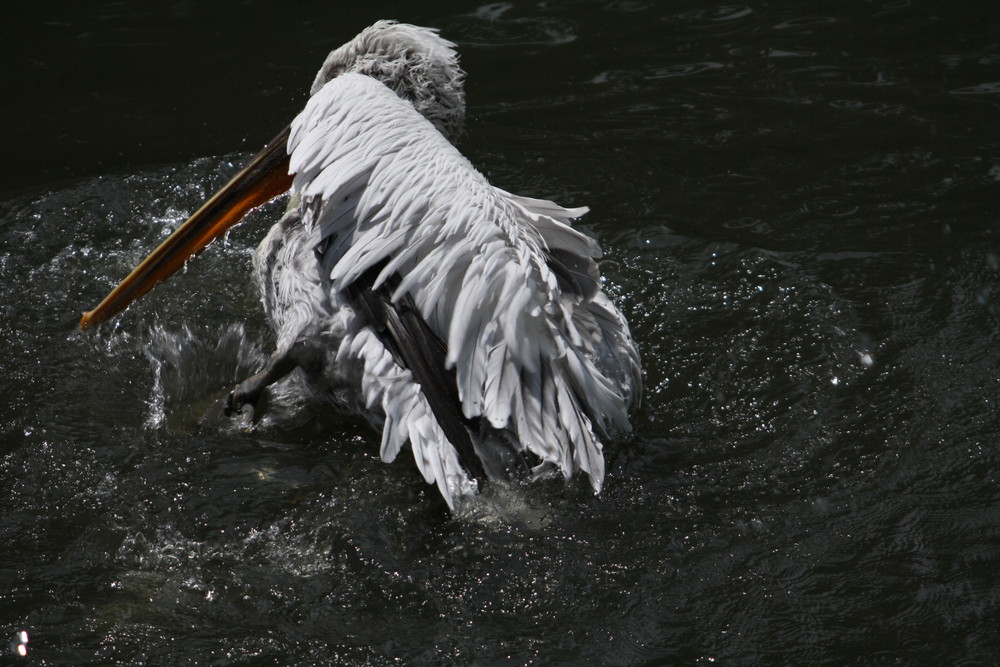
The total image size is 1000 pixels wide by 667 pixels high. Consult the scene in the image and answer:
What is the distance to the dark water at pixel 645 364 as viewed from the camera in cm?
244

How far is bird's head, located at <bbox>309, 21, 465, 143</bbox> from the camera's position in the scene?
3459 mm

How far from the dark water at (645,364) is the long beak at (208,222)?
0.17 m

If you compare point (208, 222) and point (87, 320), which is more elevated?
point (208, 222)

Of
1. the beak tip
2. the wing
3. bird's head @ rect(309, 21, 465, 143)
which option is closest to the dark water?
the beak tip

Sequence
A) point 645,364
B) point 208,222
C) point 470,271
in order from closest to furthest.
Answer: point 470,271
point 645,364
point 208,222

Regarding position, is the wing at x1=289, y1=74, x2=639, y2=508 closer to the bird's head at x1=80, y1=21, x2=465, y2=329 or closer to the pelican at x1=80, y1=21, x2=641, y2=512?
the pelican at x1=80, y1=21, x2=641, y2=512

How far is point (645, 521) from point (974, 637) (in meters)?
0.79

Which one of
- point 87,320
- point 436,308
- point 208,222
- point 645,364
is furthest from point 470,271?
point 87,320

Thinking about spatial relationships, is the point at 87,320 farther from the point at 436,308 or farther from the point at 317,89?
the point at 436,308

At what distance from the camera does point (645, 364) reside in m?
3.46

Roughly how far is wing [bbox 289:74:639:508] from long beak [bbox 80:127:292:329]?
449 millimetres

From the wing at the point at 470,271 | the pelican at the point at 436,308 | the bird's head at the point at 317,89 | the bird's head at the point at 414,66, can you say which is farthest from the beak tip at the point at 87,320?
the bird's head at the point at 414,66

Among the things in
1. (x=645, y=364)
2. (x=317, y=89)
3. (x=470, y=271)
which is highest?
(x=317, y=89)

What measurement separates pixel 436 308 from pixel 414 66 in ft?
3.44
